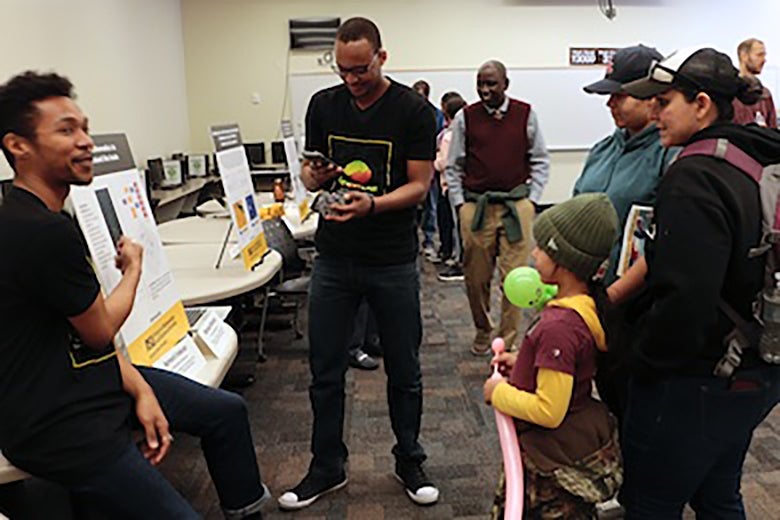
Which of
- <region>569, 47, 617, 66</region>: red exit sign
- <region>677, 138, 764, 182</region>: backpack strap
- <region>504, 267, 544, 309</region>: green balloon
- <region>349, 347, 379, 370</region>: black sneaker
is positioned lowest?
<region>349, 347, 379, 370</region>: black sneaker

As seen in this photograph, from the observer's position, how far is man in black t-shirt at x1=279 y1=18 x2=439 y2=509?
6.55 feet

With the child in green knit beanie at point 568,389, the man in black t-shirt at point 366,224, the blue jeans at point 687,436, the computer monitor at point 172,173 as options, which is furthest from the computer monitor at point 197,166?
the blue jeans at point 687,436

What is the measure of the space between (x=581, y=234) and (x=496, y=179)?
2.09 meters

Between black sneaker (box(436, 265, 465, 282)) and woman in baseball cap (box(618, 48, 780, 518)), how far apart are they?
4039 mm

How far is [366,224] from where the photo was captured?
2.05 meters

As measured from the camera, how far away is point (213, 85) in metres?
A: 8.17

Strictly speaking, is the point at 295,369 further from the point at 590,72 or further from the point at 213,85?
the point at 590,72

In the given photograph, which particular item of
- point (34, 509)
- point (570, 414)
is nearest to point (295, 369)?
point (34, 509)

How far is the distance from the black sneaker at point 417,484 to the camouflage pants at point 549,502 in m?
0.85

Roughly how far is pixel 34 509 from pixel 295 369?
6.57 ft

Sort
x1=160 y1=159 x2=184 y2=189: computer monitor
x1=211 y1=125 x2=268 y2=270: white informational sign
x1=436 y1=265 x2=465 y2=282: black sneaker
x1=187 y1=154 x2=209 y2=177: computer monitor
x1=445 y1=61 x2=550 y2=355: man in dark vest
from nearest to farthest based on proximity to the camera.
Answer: x1=211 y1=125 x2=268 y2=270: white informational sign < x1=445 y1=61 x2=550 y2=355: man in dark vest < x1=436 y1=265 x2=465 y2=282: black sneaker < x1=160 y1=159 x2=184 y2=189: computer monitor < x1=187 y1=154 x2=209 y2=177: computer monitor

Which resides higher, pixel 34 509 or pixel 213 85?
pixel 213 85

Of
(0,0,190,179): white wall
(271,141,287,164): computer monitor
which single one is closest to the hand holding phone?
(0,0,190,179): white wall

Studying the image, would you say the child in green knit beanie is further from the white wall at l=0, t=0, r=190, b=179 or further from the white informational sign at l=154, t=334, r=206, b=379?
the white wall at l=0, t=0, r=190, b=179
